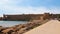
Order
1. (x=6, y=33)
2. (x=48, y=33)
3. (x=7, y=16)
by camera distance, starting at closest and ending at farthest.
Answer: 1. (x=48, y=33)
2. (x=6, y=33)
3. (x=7, y=16)

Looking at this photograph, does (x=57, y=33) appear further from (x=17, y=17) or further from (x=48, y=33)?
(x=17, y=17)

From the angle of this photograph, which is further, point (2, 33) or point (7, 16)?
point (7, 16)

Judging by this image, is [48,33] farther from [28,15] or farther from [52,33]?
[28,15]

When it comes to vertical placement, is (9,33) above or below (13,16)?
above

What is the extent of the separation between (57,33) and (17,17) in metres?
69.5

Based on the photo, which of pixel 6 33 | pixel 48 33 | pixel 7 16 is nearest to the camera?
pixel 48 33

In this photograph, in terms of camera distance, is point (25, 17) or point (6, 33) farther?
point (25, 17)

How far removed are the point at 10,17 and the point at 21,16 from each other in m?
4.86

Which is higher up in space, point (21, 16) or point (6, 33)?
point (6, 33)

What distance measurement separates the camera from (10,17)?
7344cm

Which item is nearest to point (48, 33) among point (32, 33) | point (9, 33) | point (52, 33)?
point (52, 33)

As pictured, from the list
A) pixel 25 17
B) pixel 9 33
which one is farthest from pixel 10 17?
pixel 9 33

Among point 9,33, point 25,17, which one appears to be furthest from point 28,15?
point 9,33

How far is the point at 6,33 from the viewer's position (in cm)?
834
